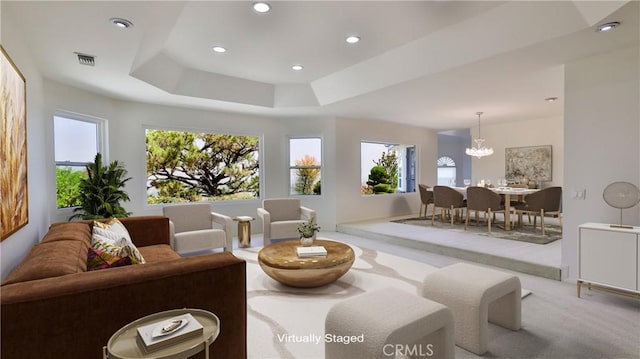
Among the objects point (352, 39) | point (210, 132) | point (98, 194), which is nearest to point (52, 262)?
point (98, 194)

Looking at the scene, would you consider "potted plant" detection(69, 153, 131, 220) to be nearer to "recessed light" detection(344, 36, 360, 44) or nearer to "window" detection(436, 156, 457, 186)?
"recessed light" detection(344, 36, 360, 44)

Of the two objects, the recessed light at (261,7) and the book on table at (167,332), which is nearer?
the book on table at (167,332)

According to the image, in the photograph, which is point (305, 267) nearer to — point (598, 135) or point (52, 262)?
point (52, 262)

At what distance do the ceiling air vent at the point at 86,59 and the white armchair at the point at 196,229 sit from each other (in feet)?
6.50

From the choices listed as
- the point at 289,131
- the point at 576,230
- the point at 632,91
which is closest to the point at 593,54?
the point at 632,91

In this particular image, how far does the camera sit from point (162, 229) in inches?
148

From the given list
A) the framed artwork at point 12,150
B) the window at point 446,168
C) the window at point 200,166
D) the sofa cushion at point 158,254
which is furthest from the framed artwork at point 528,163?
the framed artwork at point 12,150

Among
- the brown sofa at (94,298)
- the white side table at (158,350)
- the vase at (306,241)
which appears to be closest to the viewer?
the white side table at (158,350)

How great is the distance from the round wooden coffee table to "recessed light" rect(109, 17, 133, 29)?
8.09ft

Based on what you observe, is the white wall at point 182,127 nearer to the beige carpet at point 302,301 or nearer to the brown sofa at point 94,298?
the beige carpet at point 302,301

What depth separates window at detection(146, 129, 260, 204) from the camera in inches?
221

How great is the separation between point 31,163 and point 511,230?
697cm

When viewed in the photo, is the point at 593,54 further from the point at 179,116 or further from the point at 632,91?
the point at 179,116

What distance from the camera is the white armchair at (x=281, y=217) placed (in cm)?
504
